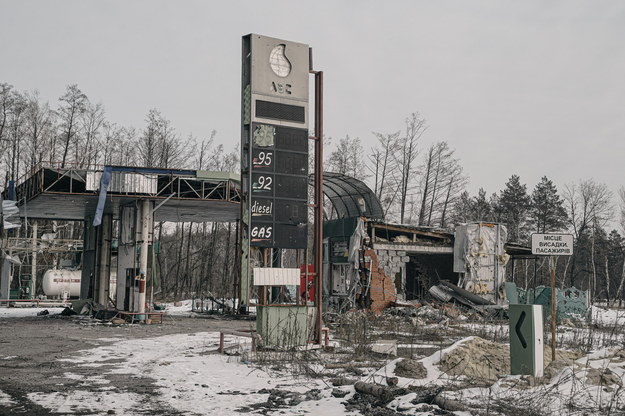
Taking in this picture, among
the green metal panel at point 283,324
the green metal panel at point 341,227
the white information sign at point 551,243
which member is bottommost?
the green metal panel at point 283,324

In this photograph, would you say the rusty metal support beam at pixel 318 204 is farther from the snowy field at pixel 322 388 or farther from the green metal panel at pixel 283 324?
the snowy field at pixel 322 388

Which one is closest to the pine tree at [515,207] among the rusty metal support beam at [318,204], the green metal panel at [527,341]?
the rusty metal support beam at [318,204]

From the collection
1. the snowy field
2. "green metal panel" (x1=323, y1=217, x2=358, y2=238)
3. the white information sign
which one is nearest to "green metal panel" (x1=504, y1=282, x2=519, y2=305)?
"green metal panel" (x1=323, y1=217, x2=358, y2=238)

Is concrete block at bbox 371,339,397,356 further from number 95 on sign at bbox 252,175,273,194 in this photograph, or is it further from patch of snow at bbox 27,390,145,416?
patch of snow at bbox 27,390,145,416

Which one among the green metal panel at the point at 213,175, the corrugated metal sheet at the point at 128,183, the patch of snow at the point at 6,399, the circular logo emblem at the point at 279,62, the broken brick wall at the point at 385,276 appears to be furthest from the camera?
the broken brick wall at the point at 385,276

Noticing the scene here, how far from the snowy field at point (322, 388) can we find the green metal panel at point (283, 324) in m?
0.95

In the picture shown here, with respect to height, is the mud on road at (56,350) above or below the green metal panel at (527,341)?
below

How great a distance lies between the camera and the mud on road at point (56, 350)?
10.5m

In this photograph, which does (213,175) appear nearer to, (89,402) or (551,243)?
(551,243)

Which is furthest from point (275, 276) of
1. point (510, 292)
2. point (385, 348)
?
point (510, 292)

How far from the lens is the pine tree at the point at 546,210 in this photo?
67.2 metres

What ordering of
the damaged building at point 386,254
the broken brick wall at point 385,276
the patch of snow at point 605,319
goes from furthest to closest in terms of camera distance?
the damaged building at point 386,254
the broken brick wall at point 385,276
the patch of snow at point 605,319

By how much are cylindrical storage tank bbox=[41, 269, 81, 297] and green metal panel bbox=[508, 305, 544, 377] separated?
40.0 metres

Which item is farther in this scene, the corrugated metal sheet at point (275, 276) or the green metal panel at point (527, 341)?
the corrugated metal sheet at point (275, 276)
